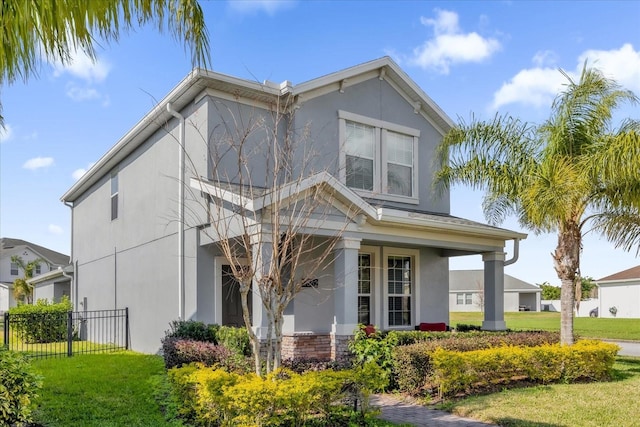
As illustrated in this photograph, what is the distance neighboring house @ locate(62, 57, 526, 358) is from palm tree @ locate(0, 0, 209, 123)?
5168 millimetres

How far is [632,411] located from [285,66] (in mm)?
8493

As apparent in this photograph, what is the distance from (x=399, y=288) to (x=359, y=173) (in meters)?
3.56

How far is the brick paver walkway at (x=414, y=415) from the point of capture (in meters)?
8.31

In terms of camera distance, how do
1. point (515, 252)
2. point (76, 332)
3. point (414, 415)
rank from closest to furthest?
point (414, 415)
point (515, 252)
point (76, 332)

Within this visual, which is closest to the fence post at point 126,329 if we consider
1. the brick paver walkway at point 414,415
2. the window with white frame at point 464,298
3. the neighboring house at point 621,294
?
the brick paver walkway at point 414,415

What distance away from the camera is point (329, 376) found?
24.7 ft

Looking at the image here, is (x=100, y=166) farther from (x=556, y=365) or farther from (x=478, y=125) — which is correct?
(x=556, y=365)

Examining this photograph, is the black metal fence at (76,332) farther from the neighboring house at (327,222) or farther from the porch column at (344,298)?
the porch column at (344,298)

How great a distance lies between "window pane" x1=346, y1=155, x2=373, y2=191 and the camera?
14750mm

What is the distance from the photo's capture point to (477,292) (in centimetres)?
5841

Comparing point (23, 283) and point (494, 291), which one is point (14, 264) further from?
point (494, 291)

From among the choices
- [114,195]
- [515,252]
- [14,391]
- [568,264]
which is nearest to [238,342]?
[14,391]

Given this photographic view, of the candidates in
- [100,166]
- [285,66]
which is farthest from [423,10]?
[100,166]

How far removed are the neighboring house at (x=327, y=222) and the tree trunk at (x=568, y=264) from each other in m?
2.08
